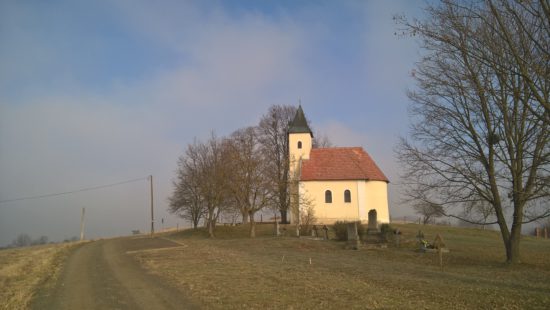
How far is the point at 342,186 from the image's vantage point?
42781 mm

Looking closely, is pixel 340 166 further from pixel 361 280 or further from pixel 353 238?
pixel 361 280

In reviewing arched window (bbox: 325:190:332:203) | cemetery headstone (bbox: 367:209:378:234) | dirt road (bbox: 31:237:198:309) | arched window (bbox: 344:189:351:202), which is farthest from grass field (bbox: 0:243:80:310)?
arched window (bbox: 344:189:351:202)

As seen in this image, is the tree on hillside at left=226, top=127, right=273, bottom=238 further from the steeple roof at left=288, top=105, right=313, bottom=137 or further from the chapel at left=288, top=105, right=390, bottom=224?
the steeple roof at left=288, top=105, right=313, bottom=137

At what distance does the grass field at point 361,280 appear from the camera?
28.5ft

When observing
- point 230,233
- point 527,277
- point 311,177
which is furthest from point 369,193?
point 527,277

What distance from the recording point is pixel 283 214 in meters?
44.9

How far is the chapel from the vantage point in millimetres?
42219

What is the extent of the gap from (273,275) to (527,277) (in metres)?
7.42

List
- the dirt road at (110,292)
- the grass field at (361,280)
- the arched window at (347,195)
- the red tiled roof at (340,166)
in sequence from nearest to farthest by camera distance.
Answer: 1. the grass field at (361,280)
2. the dirt road at (110,292)
3. the arched window at (347,195)
4. the red tiled roof at (340,166)

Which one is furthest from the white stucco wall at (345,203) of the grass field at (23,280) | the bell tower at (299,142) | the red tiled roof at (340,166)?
the grass field at (23,280)

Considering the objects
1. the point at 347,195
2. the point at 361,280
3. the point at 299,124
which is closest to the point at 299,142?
the point at 299,124

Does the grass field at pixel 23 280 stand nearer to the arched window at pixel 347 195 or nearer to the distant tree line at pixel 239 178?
the distant tree line at pixel 239 178

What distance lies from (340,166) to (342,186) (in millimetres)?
2269

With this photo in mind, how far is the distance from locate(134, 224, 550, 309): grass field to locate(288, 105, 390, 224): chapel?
22.7 meters
